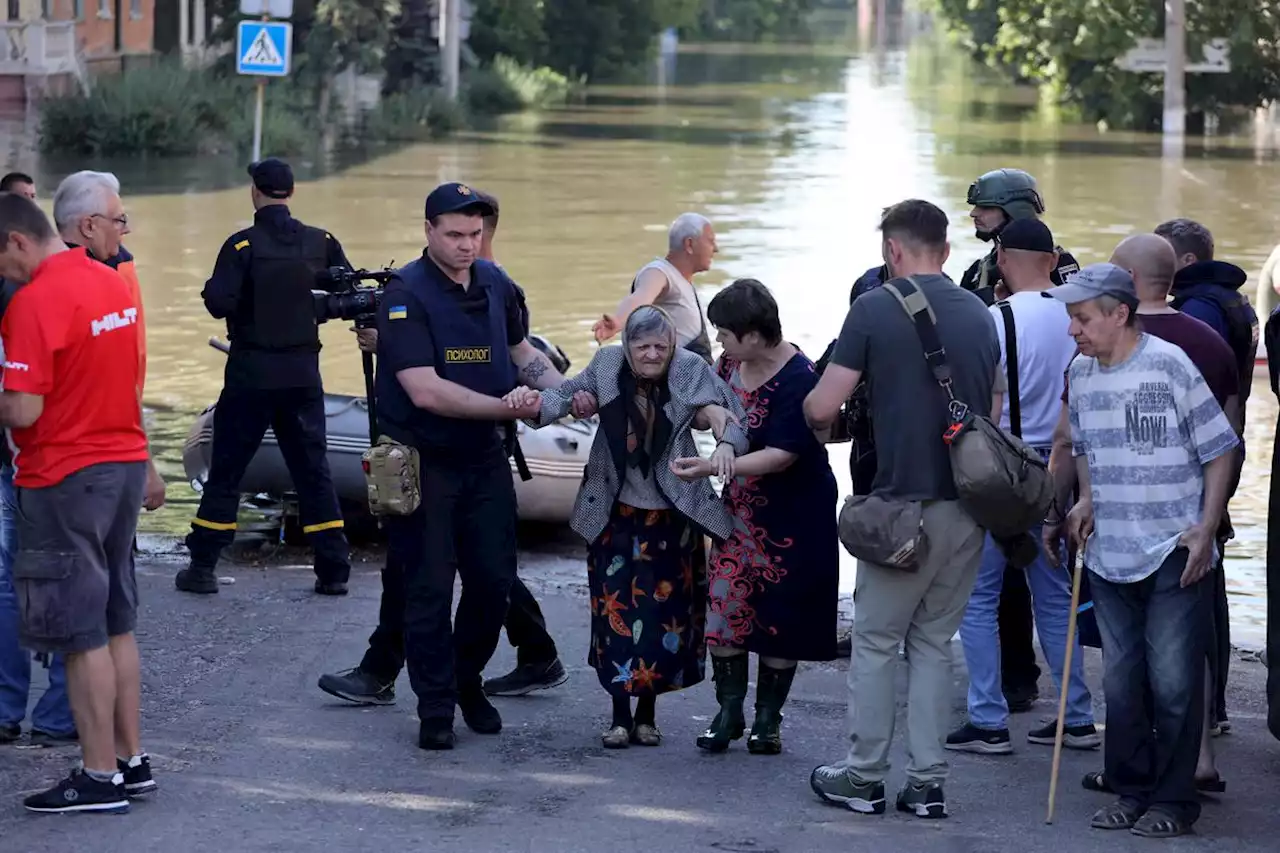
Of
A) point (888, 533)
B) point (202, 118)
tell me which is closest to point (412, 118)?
point (202, 118)

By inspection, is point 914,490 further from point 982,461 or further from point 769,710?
point 769,710

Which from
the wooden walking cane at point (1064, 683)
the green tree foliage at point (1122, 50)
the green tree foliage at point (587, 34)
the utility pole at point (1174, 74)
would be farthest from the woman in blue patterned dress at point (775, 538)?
the green tree foliage at point (587, 34)

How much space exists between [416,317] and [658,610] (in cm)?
121

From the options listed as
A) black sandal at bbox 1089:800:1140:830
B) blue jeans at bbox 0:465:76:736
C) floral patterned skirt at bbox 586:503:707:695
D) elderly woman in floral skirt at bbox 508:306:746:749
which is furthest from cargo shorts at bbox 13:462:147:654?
black sandal at bbox 1089:800:1140:830

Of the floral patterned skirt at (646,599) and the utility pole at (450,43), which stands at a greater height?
the utility pole at (450,43)

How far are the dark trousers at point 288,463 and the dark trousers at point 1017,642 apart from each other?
10.3ft

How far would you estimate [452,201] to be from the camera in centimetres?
675

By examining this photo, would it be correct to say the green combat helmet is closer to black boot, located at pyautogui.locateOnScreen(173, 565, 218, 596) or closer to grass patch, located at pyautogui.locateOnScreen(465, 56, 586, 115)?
black boot, located at pyautogui.locateOnScreen(173, 565, 218, 596)

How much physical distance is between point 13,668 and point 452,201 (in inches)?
80.8

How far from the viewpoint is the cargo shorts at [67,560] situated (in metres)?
5.95

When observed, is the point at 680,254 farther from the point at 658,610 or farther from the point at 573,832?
the point at 573,832

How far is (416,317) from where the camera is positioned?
6.76 metres

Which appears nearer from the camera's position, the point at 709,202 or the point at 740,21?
the point at 709,202

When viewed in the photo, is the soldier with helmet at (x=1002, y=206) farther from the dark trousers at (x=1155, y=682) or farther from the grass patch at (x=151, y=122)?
the grass patch at (x=151, y=122)
